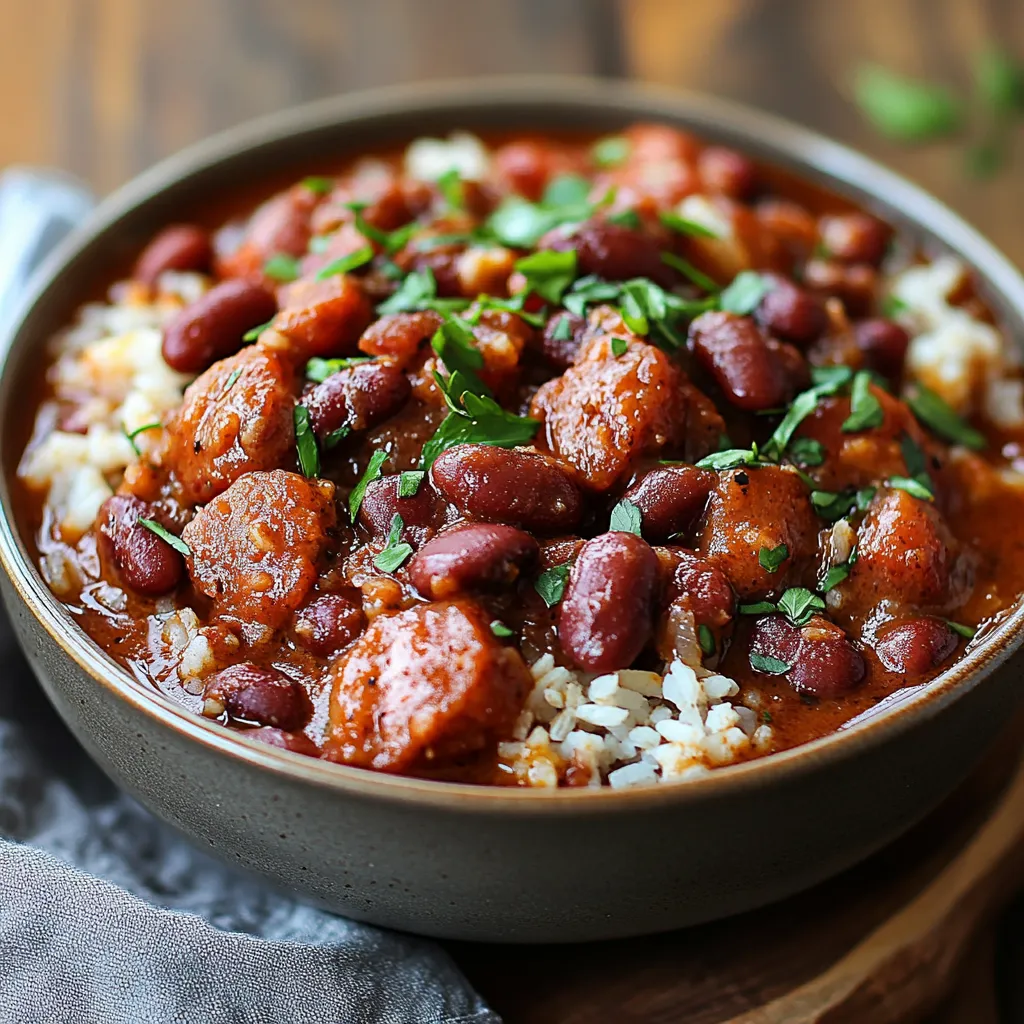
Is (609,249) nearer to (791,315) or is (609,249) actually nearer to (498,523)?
(791,315)

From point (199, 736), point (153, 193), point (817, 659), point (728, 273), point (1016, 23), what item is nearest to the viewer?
point (199, 736)

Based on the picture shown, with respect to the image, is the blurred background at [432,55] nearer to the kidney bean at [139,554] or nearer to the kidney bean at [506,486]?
the kidney bean at [139,554]

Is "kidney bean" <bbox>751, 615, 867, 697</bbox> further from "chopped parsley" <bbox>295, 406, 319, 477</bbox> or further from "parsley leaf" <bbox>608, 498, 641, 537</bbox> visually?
"chopped parsley" <bbox>295, 406, 319, 477</bbox>

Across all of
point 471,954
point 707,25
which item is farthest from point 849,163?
point 471,954

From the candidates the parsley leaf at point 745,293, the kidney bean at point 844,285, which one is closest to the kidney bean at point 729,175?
the kidney bean at point 844,285

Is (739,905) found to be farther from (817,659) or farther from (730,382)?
(730,382)

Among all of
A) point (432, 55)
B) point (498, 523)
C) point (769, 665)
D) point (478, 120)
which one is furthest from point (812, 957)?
point (432, 55)

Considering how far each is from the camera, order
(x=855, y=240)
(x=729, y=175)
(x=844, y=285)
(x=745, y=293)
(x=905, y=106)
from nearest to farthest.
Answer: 1. (x=745, y=293)
2. (x=844, y=285)
3. (x=855, y=240)
4. (x=729, y=175)
5. (x=905, y=106)
